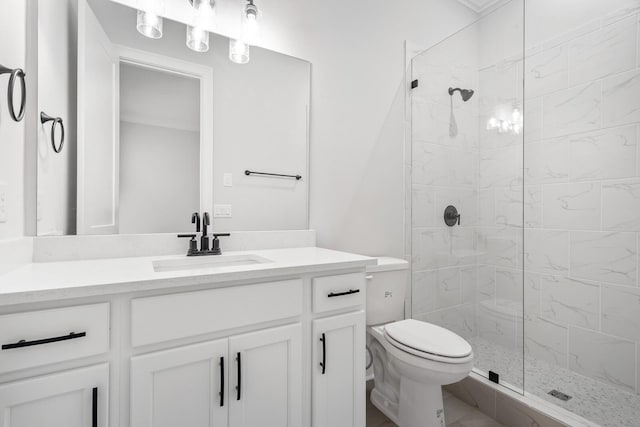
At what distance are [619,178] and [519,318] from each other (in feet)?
3.20

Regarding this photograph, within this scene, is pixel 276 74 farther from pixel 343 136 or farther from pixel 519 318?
pixel 519 318

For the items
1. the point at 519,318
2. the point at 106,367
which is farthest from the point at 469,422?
the point at 106,367

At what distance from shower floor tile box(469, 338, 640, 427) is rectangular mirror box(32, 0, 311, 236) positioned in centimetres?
137

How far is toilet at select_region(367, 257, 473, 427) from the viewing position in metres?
1.36

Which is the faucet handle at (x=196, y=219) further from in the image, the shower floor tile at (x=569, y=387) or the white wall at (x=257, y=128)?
the shower floor tile at (x=569, y=387)

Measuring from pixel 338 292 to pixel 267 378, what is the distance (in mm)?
402

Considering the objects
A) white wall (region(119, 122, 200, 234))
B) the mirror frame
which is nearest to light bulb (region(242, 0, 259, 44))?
the mirror frame

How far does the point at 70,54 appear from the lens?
1.25 m

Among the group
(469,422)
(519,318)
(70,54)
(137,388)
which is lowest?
(469,422)

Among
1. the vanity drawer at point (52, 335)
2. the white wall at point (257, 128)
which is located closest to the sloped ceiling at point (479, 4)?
the white wall at point (257, 128)

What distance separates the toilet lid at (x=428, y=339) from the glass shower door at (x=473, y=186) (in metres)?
0.53

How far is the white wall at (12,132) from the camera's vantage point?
964 millimetres

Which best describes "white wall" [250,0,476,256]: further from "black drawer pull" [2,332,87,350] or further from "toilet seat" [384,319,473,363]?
"black drawer pull" [2,332,87,350]

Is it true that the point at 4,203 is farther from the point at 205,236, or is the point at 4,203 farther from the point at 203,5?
the point at 203,5
